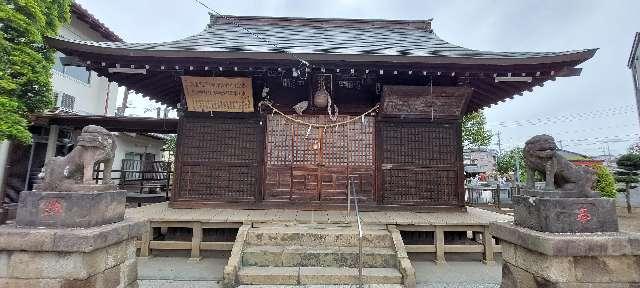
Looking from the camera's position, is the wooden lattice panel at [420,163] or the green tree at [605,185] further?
the green tree at [605,185]

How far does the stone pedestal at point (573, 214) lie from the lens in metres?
3.48

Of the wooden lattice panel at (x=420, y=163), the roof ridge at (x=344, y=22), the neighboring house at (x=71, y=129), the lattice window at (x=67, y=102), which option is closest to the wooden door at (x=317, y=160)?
the wooden lattice panel at (x=420, y=163)

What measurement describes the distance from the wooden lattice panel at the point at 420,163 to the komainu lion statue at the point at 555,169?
12.8 ft

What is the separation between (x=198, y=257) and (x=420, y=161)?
17.9ft

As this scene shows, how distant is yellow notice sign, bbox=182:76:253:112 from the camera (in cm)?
738

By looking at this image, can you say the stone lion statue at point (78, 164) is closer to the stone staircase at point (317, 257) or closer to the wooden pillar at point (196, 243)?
the stone staircase at point (317, 257)

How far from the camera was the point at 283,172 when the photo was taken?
7.82 m

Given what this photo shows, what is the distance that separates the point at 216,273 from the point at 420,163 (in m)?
5.22

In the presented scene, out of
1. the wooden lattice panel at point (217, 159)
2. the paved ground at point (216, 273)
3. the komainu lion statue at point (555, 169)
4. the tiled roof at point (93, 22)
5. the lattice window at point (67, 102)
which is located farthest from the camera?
the lattice window at point (67, 102)

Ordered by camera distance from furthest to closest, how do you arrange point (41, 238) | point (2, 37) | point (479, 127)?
point (479, 127)
point (2, 37)
point (41, 238)

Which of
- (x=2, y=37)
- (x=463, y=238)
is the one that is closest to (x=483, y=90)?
(x=463, y=238)

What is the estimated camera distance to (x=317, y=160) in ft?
25.9

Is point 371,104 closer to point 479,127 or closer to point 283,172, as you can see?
point 283,172

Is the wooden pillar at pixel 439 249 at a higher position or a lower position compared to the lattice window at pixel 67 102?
lower
